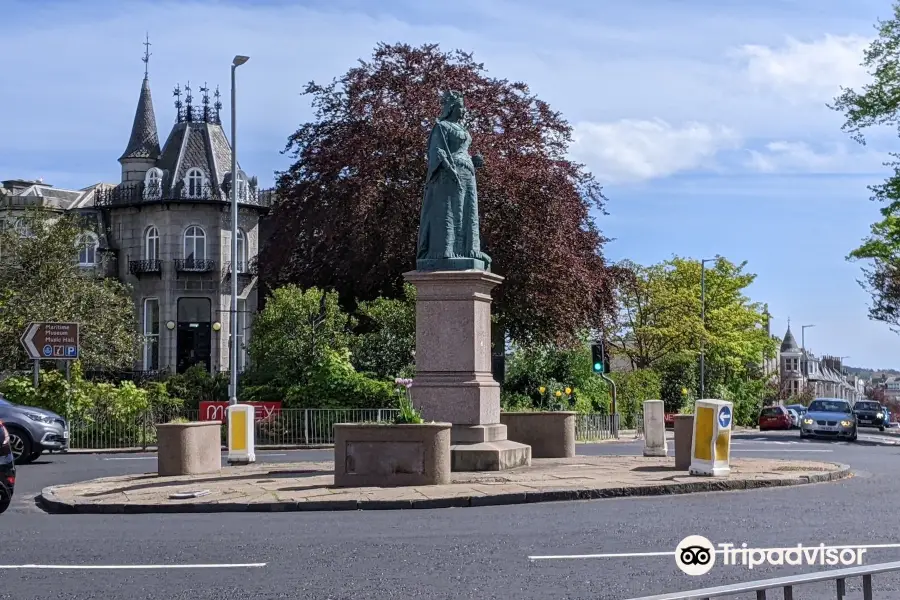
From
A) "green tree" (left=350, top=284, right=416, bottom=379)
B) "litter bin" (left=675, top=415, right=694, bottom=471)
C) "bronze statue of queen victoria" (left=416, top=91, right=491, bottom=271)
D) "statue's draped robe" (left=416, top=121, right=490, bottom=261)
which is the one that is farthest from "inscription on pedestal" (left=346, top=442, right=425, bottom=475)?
"green tree" (left=350, top=284, right=416, bottom=379)

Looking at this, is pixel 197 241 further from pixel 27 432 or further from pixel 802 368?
pixel 802 368

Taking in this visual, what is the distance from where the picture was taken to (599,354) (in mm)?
32938

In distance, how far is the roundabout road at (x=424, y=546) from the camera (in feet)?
26.9

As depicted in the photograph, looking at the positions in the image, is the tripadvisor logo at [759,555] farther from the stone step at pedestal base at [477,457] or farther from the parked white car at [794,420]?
the parked white car at [794,420]

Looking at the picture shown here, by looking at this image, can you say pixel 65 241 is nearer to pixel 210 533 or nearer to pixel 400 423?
pixel 400 423

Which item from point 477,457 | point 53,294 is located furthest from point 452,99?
point 53,294

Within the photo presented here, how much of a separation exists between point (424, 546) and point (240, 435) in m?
11.3

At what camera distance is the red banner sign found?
96.2 ft

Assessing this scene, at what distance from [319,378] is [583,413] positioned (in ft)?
28.3

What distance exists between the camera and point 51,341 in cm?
2722

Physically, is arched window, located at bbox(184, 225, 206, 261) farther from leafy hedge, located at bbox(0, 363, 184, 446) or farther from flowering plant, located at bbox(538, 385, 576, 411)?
leafy hedge, located at bbox(0, 363, 184, 446)

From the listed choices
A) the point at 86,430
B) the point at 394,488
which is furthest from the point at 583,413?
the point at 394,488

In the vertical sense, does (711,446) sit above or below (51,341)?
below

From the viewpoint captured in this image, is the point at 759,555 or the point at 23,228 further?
the point at 23,228
